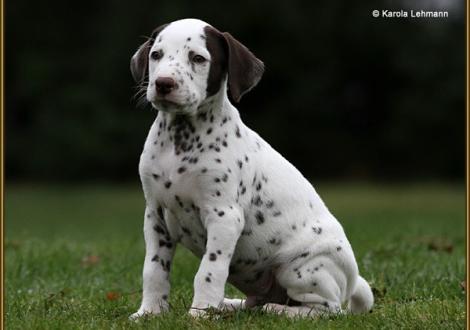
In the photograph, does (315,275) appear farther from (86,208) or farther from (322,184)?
(322,184)

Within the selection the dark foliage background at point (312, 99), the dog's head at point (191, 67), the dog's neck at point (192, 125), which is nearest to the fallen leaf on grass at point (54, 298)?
the dog's neck at point (192, 125)

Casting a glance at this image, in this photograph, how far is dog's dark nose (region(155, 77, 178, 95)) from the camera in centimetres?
491

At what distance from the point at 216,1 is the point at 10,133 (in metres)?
10.7

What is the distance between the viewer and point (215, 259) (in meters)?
5.09

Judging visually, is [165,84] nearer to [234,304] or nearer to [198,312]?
[198,312]

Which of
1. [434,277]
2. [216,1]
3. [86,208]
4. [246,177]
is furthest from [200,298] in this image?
[216,1]

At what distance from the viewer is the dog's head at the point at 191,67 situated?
497 cm

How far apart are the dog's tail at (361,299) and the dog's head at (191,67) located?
1567mm

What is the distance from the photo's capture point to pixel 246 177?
532 cm

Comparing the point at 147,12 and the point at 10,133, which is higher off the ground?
the point at 147,12

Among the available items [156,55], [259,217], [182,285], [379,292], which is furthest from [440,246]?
[156,55]

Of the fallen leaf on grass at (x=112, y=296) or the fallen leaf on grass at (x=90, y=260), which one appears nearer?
the fallen leaf on grass at (x=112, y=296)

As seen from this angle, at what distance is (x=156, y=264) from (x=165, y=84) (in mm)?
1201

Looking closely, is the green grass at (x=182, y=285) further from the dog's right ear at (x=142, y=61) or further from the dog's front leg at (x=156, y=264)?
the dog's right ear at (x=142, y=61)
